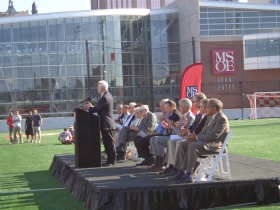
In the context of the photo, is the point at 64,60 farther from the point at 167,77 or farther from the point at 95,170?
the point at 95,170

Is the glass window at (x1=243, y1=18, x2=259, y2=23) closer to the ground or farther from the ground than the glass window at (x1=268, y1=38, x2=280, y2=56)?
farther from the ground

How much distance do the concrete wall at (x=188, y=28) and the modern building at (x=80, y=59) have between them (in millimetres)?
1317

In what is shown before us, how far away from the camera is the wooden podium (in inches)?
448

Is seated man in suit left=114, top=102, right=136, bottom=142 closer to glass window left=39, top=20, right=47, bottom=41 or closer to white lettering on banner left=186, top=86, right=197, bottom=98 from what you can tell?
white lettering on banner left=186, top=86, right=197, bottom=98

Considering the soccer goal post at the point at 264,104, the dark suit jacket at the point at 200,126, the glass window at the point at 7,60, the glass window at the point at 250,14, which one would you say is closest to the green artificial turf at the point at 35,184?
the dark suit jacket at the point at 200,126

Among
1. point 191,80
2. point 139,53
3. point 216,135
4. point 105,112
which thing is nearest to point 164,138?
point 105,112

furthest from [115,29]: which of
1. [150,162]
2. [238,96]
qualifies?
[150,162]

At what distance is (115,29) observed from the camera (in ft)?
186

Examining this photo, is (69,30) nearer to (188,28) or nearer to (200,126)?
(188,28)

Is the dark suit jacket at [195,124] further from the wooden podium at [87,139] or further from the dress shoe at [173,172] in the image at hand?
the wooden podium at [87,139]

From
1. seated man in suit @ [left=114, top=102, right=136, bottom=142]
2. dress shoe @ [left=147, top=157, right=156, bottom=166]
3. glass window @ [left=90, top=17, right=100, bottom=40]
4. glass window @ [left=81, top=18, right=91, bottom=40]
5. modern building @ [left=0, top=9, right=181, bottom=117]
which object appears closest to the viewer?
dress shoe @ [left=147, top=157, right=156, bottom=166]

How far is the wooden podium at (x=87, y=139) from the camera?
11.4m

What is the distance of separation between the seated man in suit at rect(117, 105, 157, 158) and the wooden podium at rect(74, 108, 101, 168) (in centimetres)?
141

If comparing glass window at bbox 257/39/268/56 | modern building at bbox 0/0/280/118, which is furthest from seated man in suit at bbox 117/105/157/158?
glass window at bbox 257/39/268/56
